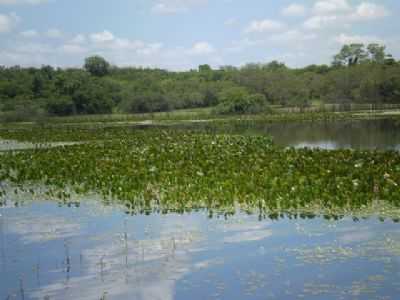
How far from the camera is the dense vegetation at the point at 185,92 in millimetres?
58312

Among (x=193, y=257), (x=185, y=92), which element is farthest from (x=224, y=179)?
(x=185, y=92)

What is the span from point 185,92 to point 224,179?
5569 cm

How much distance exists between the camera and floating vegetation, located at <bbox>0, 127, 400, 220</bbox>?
11.2 meters

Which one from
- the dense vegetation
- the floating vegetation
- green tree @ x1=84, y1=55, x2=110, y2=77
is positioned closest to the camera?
the floating vegetation

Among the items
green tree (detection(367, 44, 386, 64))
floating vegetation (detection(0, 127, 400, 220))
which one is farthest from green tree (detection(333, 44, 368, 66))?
floating vegetation (detection(0, 127, 400, 220))

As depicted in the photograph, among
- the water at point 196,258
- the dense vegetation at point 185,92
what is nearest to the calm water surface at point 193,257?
the water at point 196,258

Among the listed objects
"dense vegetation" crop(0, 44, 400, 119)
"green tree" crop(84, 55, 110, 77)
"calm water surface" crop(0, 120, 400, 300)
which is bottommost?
"calm water surface" crop(0, 120, 400, 300)

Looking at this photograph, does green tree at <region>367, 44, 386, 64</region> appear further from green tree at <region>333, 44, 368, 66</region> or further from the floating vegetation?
the floating vegetation

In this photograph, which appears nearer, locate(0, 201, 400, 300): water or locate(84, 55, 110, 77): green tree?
locate(0, 201, 400, 300): water

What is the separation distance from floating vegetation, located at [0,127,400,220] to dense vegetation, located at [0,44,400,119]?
1494 inches

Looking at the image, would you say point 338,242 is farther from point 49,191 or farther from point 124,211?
point 49,191

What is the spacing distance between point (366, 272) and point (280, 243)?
170 centimetres

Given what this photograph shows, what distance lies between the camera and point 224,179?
1305 centimetres

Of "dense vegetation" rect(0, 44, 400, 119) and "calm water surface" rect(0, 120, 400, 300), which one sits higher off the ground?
"dense vegetation" rect(0, 44, 400, 119)
